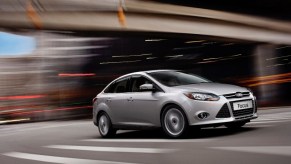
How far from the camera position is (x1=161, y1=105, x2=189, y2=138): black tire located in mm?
8633

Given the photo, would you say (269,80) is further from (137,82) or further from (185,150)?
(185,150)

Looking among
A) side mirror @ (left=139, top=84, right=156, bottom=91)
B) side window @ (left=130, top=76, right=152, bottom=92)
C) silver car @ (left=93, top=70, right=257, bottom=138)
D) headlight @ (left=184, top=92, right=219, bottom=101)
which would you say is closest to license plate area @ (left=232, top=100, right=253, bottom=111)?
silver car @ (left=93, top=70, right=257, bottom=138)

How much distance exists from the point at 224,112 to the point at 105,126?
3251 millimetres

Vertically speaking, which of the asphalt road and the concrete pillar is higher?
the concrete pillar

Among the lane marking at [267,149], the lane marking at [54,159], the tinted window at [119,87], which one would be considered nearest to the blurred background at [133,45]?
the tinted window at [119,87]

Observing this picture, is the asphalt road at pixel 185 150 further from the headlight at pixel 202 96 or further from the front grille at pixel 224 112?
the headlight at pixel 202 96

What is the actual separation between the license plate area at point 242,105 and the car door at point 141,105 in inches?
55.2

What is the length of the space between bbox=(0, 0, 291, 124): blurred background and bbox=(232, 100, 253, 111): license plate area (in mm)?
11247

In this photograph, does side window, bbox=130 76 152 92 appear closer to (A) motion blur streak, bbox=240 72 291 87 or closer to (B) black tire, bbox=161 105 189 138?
(B) black tire, bbox=161 105 189 138

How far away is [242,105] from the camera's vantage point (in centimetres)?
880

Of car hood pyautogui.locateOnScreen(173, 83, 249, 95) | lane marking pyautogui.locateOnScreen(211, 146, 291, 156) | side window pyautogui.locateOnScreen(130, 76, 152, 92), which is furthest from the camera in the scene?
side window pyautogui.locateOnScreen(130, 76, 152, 92)

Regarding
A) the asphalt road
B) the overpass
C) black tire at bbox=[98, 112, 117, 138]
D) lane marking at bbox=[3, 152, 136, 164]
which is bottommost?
the asphalt road

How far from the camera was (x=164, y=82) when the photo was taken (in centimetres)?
934

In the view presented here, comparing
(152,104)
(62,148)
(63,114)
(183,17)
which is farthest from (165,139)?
(63,114)
